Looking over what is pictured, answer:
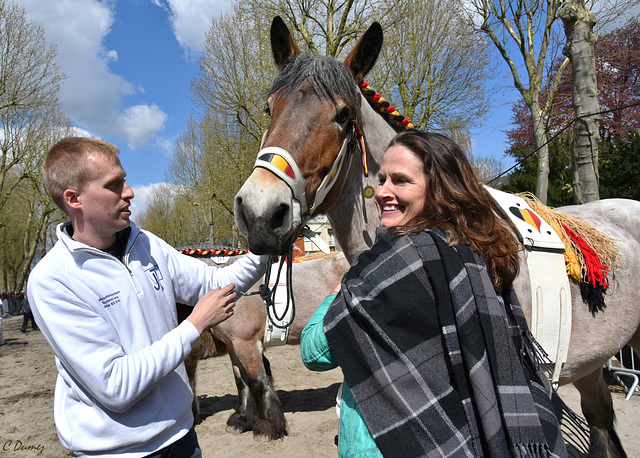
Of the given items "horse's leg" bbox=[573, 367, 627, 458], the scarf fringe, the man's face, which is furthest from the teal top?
"horse's leg" bbox=[573, 367, 627, 458]

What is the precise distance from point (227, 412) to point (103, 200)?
4812 mm

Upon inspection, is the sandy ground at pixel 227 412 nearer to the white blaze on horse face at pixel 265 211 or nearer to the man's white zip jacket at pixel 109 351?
the man's white zip jacket at pixel 109 351

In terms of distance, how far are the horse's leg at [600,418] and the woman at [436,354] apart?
2494 mm

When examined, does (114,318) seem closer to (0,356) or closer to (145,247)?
(145,247)

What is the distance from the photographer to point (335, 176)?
193 centimetres

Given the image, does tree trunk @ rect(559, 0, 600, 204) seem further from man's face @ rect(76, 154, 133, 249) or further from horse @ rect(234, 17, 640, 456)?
man's face @ rect(76, 154, 133, 249)

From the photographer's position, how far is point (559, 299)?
2.05m

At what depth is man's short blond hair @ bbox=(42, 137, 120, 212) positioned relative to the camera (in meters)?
1.44

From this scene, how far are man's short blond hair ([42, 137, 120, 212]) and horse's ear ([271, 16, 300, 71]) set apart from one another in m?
1.16

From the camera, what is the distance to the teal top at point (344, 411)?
1.09 meters

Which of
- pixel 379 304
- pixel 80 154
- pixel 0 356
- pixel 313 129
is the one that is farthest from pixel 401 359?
pixel 0 356

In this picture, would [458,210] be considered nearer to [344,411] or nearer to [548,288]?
[344,411]

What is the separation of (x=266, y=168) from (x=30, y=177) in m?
24.2

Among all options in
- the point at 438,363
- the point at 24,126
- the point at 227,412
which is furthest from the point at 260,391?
the point at 24,126
